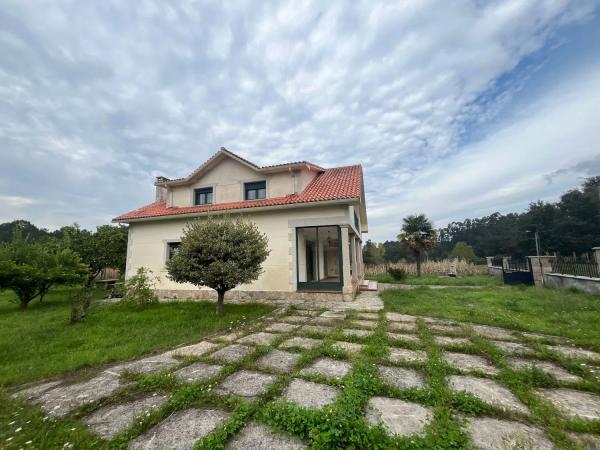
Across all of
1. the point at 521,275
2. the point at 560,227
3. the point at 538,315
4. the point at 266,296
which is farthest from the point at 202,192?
the point at 560,227

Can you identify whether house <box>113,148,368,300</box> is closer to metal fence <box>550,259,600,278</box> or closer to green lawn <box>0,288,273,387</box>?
green lawn <box>0,288,273,387</box>

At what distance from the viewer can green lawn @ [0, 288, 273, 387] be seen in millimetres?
4195

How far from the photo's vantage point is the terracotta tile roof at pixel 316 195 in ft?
32.6

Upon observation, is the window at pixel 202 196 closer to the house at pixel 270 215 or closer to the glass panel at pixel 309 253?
the house at pixel 270 215

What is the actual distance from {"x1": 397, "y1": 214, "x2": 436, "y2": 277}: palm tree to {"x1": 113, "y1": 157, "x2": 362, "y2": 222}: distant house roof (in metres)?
12.4

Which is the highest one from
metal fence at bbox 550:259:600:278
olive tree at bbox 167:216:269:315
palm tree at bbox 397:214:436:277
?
palm tree at bbox 397:214:436:277

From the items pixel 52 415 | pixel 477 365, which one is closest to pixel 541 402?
pixel 477 365

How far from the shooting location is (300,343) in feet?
15.6

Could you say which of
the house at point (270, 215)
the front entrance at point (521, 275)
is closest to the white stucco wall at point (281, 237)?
the house at point (270, 215)

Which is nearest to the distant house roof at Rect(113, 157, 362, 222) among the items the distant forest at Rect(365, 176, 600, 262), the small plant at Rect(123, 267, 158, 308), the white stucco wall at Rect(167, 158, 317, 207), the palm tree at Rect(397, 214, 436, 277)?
the white stucco wall at Rect(167, 158, 317, 207)

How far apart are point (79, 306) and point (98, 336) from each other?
7.23 ft

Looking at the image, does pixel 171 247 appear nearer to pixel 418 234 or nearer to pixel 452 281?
pixel 452 281

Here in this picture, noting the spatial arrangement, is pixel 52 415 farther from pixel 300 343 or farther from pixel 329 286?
pixel 329 286

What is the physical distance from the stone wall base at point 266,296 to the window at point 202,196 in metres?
4.44
